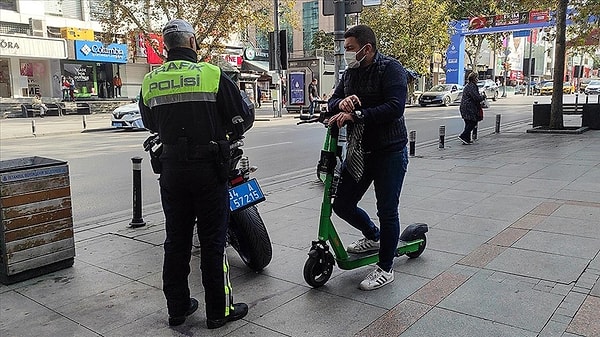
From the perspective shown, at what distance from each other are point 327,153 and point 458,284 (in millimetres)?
1471

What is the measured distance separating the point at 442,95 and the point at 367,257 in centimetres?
3125

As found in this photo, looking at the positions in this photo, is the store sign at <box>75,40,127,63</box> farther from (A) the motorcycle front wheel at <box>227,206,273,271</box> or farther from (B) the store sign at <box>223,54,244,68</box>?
(A) the motorcycle front wheel at <box>227,206,273,271</box>

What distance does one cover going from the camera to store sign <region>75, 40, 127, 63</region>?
101 feet

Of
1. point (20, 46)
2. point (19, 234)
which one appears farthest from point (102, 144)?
point (20, 46)

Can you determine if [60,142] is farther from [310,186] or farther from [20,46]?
[20,46]

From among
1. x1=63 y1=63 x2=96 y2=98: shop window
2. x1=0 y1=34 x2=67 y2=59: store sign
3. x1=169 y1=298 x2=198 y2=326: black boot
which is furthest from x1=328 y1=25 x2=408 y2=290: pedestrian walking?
Answer: x1=63 y1=63 x2=96 y2=98: shop window

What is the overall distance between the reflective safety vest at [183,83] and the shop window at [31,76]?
30793mm

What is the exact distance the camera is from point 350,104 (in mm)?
3723

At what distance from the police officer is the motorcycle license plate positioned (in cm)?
61

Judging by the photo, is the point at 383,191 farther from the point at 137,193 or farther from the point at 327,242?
the point at 137,193

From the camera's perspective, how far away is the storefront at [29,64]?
91.4 ft

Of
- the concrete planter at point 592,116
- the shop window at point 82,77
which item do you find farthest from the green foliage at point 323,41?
the concrete planter at point 592,116

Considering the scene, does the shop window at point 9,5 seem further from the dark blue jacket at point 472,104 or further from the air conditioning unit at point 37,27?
the dark blue jacket at point 472,104

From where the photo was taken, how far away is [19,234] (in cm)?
433
